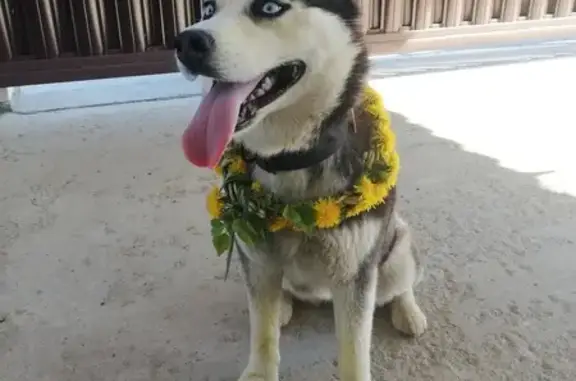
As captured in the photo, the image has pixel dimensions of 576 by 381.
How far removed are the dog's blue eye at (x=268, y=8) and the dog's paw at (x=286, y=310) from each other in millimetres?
662

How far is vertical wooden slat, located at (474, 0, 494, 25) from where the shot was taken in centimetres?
281

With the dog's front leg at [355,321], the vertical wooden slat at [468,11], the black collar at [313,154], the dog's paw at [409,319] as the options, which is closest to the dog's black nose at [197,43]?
the black collar at [313,154]

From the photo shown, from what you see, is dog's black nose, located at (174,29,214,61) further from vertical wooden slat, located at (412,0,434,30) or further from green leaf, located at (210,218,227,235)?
vertical wooden slat, located at (412,0,434,30)

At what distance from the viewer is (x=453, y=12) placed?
2.80 m

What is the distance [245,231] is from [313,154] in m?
0.16

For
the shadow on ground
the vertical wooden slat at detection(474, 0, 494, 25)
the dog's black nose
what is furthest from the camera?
the vertical wooden slat at detection(474, 0, 494, 25)

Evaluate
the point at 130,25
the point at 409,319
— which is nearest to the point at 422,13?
the point at 130,25

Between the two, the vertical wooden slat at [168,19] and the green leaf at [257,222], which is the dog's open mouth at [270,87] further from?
the vertical wooden slat at [168,19]

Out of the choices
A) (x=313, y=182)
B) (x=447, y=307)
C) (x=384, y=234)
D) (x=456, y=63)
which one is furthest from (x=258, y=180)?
(x=456, y=63)

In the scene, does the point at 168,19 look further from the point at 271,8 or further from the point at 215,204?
the point at 271,8

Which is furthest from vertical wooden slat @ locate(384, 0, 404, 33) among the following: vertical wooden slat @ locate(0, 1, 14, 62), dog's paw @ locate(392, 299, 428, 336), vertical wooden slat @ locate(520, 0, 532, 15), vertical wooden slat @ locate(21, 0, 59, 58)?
dog's paw @ locate(392, 299, 428, 336)

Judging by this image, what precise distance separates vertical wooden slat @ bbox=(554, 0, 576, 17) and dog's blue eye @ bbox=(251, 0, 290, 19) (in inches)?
88.7

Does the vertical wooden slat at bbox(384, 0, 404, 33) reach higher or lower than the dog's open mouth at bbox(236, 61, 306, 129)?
lower

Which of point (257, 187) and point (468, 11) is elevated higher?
point (257, 187)
